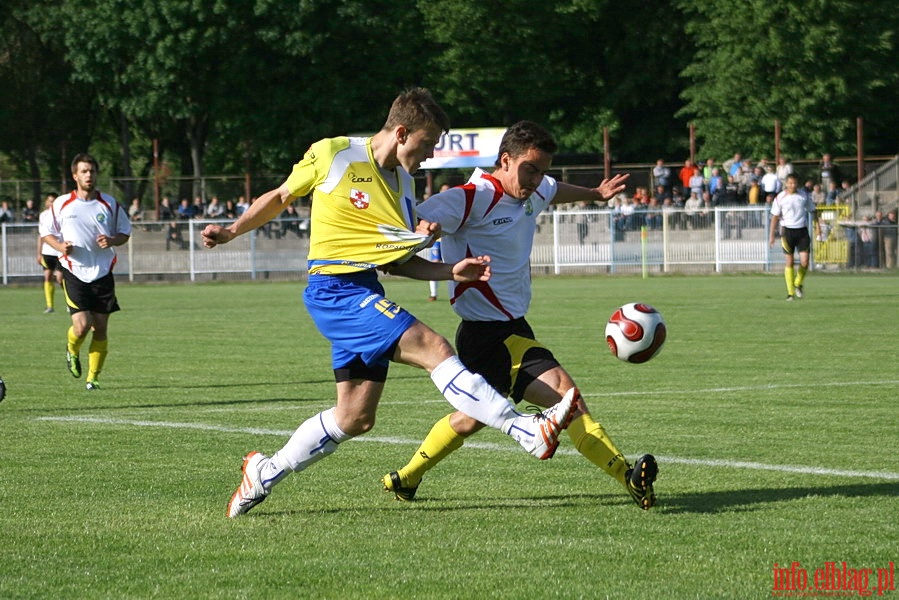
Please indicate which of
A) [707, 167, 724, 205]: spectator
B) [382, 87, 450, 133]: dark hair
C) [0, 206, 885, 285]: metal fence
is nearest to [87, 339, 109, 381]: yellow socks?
[382, 87, 450, 133]: dark hair

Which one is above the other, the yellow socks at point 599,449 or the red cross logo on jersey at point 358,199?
the red cross logo on jersey at point 358,199

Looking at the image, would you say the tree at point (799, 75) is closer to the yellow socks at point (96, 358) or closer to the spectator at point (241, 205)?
the spectator at point (241, 205)

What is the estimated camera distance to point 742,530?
20.2 feet

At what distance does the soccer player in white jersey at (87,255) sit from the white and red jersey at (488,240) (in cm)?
663

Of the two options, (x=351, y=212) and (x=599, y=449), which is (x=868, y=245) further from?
(x=351, y=212)

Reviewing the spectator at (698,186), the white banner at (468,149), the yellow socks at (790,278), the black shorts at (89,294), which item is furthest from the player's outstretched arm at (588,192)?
the white banner at (468,149)

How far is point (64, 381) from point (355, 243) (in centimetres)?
807

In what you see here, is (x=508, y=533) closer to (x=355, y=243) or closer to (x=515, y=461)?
(x=355, y=243)

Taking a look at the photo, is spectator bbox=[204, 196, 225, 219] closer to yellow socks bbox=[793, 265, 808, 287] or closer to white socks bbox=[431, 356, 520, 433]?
yellow socks bbox=[793, 265, 808, 287]

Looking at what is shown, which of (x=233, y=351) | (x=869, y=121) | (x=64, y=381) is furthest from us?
(x=869, y=121)

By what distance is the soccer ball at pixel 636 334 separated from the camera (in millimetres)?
7547

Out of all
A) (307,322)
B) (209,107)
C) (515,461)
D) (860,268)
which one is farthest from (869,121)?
(515,461)

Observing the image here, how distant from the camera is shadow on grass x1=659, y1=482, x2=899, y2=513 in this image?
675 centimetres

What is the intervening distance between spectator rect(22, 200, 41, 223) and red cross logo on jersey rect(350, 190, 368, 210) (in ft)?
117
